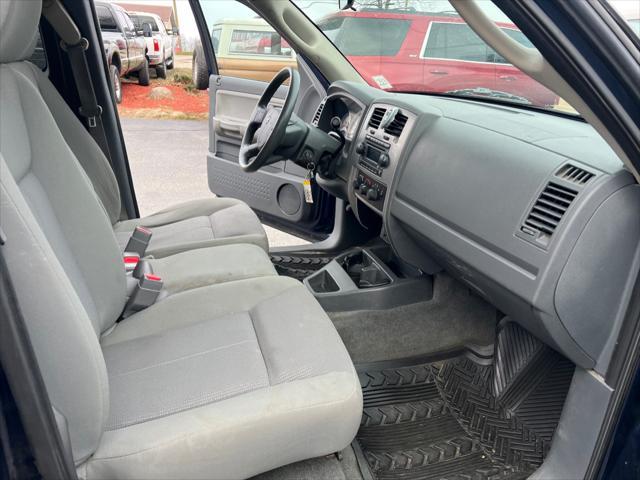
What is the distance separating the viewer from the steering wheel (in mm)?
1830

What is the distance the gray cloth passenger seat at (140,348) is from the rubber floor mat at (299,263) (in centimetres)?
88

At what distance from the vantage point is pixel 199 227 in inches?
82.7

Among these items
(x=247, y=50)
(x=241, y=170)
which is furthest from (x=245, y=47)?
(x=241, y=170)

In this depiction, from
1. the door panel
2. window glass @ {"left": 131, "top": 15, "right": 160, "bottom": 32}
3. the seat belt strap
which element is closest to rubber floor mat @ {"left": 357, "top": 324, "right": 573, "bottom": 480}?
the door panel

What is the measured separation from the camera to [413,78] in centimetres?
223

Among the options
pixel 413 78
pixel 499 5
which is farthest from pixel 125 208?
pixel 499 5

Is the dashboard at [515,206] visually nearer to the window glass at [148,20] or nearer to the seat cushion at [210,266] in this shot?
the seat cushion at [210,266]

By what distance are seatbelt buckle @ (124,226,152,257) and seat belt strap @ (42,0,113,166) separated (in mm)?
759

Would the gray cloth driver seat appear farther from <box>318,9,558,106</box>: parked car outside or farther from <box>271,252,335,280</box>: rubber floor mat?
<box>318,9,558,106</box>: parked car outside

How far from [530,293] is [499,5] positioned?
602mm

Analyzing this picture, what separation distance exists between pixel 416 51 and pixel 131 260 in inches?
52.3

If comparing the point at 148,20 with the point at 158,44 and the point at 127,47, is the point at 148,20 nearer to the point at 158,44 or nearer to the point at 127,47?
the point at 158,44

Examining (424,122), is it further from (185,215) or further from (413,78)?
(185,215)

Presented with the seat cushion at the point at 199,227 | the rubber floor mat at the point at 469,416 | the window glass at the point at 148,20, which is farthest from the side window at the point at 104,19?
the window glass at the point at 148,20
